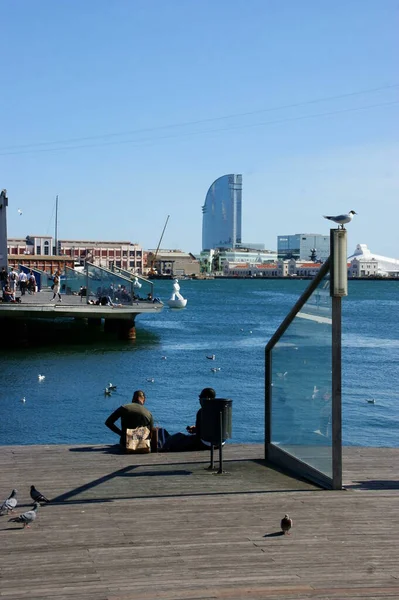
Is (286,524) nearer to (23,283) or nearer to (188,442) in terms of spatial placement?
(188,442)

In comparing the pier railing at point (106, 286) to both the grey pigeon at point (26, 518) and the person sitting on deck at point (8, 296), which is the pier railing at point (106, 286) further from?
the grey pigeon at point (26, 518)

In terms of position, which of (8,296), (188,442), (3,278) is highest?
(3,278)

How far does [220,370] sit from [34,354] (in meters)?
9.26

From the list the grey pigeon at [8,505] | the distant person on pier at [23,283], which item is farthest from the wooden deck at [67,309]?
the grey pigeon at [8,505]

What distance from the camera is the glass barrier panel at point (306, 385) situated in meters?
9.09

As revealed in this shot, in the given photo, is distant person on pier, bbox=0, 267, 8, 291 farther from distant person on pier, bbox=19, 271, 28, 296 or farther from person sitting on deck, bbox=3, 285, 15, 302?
distant person on pier, bbox=19, 271, 28, 296

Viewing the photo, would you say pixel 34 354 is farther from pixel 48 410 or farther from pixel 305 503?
pixel 305 503

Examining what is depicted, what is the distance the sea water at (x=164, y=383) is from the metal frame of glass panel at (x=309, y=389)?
31.9ft

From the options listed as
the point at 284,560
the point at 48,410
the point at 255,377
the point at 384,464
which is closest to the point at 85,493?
the point at 284,560

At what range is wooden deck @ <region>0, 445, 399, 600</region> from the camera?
19.3 feet

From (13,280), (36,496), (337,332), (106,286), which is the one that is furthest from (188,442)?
(13,280)

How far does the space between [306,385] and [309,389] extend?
0.38 feet

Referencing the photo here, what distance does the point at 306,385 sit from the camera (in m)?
9.55

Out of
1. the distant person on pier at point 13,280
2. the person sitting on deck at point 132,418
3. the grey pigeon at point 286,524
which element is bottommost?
the grey pigeon at point 286,524
